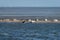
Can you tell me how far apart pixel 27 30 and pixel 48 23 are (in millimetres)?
5648

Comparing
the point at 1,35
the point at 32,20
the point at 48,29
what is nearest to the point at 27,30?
the point at 48,29

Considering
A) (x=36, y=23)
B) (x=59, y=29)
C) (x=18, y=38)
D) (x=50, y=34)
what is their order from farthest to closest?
(x=36, y=23)
(x=59, y=29)
(x=50, y=34)
(x=18, y=38)

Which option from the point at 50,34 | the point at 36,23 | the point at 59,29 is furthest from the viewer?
the point at 36,23

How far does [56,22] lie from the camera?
38719 mm

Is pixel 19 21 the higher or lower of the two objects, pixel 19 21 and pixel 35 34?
the lower

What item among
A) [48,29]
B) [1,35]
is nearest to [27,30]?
[48,29]

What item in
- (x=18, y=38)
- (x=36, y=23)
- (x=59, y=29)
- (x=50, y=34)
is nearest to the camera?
(x=18, y=38)

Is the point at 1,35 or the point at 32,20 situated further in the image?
the point at 32,20

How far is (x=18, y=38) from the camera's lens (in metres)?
28.0

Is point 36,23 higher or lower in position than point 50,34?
lower

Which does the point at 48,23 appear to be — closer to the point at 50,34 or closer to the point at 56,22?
the point at 56,22

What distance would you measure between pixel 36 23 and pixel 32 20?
7.07 feet

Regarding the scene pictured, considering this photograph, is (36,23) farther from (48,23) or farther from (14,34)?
(14,34)

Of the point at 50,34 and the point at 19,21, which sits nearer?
the point at 50,34
